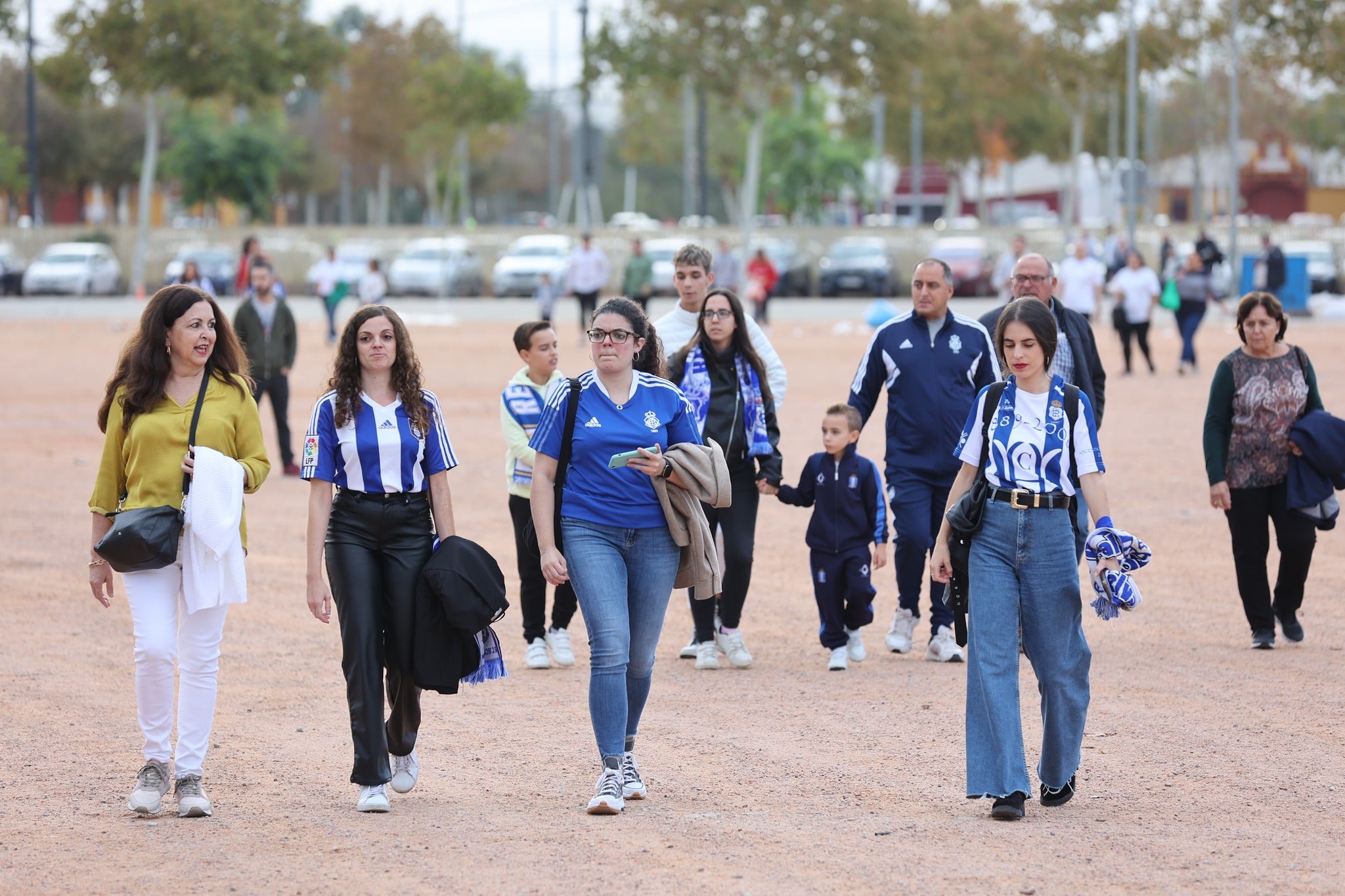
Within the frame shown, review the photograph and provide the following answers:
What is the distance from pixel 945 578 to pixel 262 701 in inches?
130

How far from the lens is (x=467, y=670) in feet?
18.9

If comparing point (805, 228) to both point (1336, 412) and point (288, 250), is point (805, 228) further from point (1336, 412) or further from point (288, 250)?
point (1336, 412)

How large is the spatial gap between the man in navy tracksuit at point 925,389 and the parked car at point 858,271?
3593cm

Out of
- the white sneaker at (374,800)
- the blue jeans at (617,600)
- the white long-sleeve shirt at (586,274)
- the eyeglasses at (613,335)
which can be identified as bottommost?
the white sneaker at (374,800)

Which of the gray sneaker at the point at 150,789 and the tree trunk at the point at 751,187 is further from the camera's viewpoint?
the tree trunk at the point at 751,187

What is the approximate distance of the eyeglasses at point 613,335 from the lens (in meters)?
5.67

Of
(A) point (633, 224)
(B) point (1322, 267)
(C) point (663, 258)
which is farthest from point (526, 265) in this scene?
(B) point (1322, 267)

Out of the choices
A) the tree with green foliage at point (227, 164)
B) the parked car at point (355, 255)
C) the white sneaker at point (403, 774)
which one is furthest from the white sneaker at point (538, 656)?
the tree with green foliage at point (227, 164)

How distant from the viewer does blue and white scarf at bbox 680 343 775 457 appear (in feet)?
26.0

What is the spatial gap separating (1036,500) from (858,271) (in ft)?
127

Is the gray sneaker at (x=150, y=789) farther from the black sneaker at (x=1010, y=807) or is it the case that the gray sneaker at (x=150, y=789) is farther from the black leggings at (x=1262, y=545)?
the black leggings at (x=1262, y=545)

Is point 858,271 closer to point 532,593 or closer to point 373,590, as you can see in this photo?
point 532,593

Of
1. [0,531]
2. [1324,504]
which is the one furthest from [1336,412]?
[0,531]

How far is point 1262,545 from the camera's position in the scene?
27.9ft
